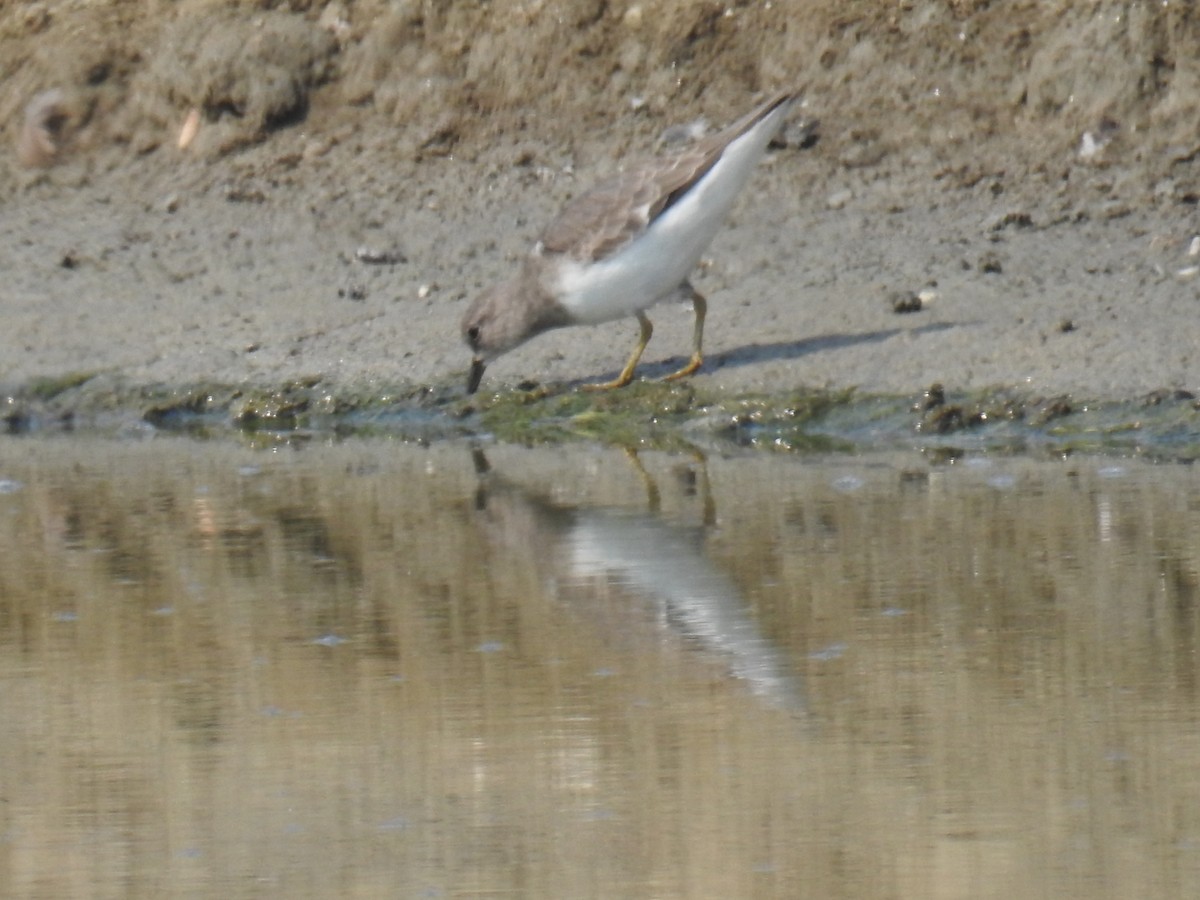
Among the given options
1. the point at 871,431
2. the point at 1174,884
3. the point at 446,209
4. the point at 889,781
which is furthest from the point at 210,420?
the point at 1174,884

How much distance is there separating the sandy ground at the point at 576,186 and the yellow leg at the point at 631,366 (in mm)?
200

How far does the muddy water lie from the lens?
3396 millimetres

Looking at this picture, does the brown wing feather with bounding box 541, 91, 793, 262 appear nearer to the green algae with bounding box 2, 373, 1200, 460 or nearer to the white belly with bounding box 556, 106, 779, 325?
the white belly with bounding box 556, 106, 779, 325

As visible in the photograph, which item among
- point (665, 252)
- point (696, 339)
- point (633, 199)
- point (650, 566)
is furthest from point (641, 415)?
point (650, 566)

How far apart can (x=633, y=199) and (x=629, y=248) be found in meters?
0.18

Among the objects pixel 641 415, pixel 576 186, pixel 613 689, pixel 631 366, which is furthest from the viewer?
pixel 576 186

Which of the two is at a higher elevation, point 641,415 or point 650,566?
point 641,415

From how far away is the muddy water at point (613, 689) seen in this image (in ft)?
11.1

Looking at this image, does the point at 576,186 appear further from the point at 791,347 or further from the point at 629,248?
the point at 629,248

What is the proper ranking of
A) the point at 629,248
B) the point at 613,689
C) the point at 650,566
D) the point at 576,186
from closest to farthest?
the point at 613,689
the point at 650,566
the point at 629,248
the point at 576,186

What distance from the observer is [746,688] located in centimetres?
427

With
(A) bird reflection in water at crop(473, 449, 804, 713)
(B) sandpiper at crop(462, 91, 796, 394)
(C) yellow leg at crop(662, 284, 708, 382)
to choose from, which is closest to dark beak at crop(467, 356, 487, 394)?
(B) sandpiper at crop(462, 91, 796, 394)

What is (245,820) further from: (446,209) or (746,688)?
(446,209)

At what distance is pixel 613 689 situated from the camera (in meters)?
4.30
